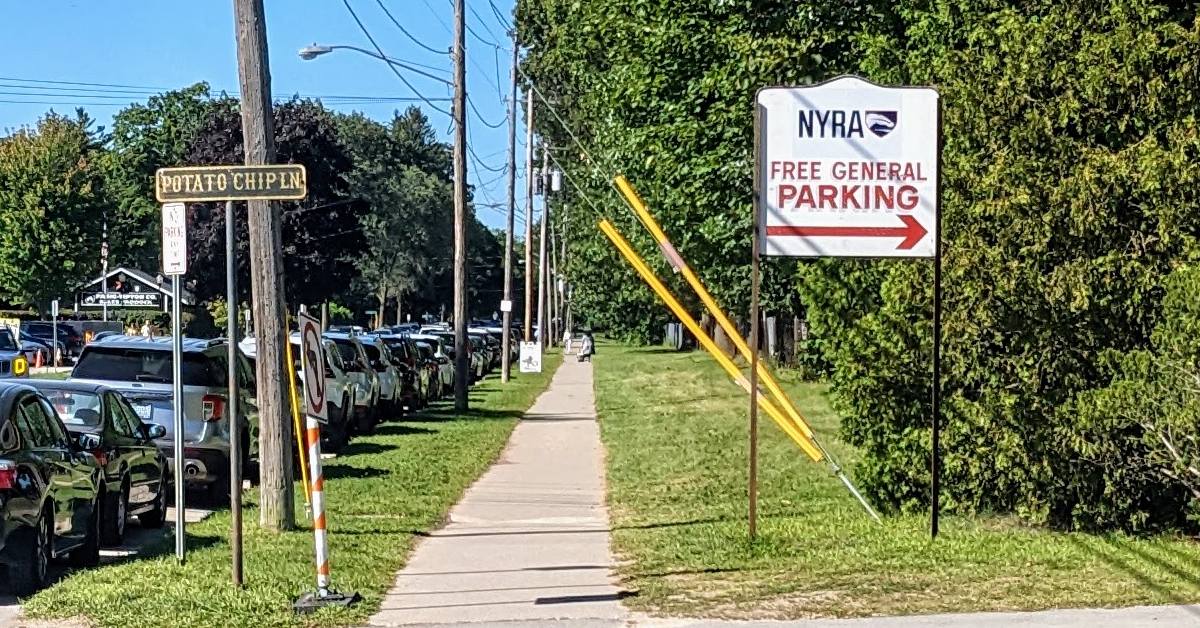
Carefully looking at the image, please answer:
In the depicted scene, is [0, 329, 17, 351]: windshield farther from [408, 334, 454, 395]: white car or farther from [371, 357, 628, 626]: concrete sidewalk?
[371, 357, 628, 626]: concrete sidewalk

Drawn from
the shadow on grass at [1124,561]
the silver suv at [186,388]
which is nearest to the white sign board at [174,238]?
the silver suv at [186,388]

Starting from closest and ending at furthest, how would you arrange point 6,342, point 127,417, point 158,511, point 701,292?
point 701,292 → point 127,417 → point 158,511 → point 6,342

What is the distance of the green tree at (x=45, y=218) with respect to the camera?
70625 millimetres

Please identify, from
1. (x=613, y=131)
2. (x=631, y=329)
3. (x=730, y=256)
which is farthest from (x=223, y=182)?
(x=631, y=329)

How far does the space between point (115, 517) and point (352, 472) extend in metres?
5.59

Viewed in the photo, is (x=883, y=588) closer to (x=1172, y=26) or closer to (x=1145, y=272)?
(x=1145, y=272)

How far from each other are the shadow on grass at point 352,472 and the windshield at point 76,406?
4.60m

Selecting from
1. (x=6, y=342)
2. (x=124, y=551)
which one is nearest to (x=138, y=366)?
(x=124, y=551)

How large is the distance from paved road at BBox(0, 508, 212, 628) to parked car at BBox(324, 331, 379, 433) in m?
8.62

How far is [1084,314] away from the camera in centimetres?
1107

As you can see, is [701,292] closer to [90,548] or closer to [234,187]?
[234,187]

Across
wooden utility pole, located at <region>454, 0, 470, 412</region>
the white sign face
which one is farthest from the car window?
wooden utility pole, located at <region>454, 0, 470, 412</region>

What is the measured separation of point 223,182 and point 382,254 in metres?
86.1

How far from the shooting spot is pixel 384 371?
27.5 m
